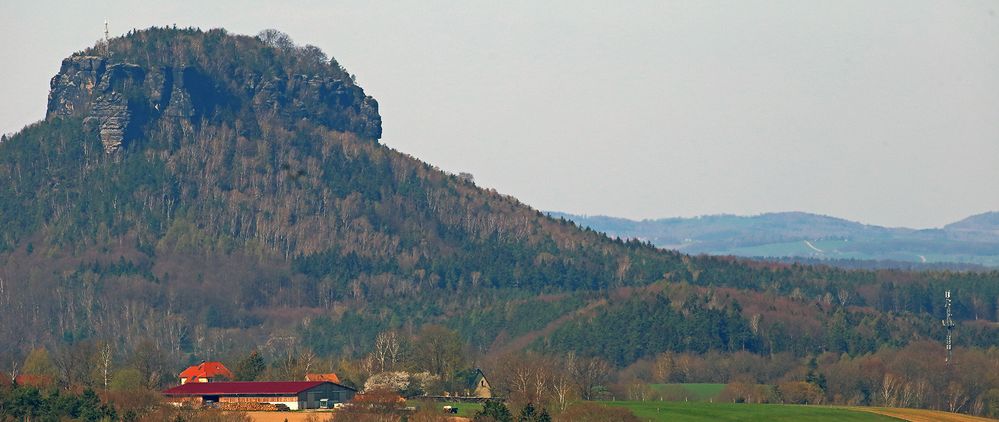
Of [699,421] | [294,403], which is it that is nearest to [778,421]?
[699,421]

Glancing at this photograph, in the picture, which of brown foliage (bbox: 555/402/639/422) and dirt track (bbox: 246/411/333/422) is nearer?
brown foliage (bbox: 555/402/639/422)

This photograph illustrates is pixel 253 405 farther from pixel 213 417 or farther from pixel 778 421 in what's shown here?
pixel 778 421

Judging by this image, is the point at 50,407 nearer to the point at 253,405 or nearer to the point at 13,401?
the point at 13,401

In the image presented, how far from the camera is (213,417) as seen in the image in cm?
17612

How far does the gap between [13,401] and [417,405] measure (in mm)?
35676

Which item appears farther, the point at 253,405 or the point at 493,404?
the point at 253,405

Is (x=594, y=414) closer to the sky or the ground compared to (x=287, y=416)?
closer to the ground

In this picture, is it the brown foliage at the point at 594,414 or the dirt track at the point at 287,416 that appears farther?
the dirt track at the point at 287,416

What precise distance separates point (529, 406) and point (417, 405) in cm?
2304

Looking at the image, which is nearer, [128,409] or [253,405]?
[128,409]

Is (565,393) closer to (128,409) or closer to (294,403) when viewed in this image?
(294,403)

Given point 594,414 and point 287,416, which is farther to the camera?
point 287,416

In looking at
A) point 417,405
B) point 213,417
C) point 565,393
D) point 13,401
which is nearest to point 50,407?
point 13,401

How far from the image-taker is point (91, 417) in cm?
17712
